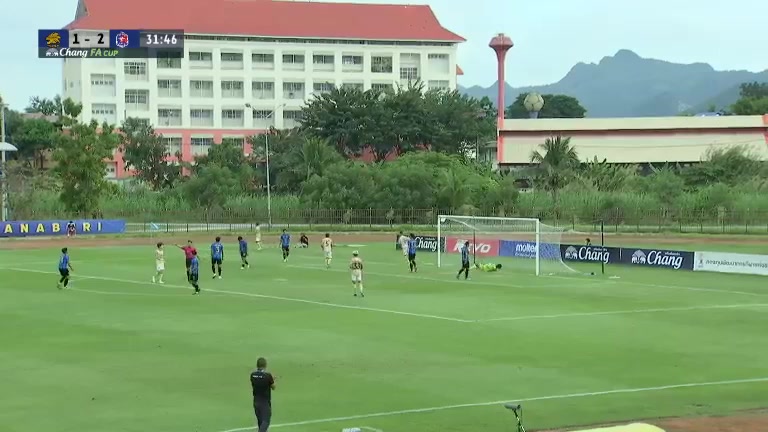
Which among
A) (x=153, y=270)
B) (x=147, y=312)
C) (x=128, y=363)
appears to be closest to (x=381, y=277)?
(x=153, y=270)

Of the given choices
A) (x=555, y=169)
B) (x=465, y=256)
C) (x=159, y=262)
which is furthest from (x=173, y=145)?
(x=465, y=256)

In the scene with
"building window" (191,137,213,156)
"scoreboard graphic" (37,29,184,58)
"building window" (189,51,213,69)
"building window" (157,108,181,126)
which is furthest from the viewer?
"building window" (191,137,213,156)

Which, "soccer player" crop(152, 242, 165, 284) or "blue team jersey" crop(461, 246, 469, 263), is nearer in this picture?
"soccer player" crop(152, 242, 165, 284)

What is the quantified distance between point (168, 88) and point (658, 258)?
291 feet

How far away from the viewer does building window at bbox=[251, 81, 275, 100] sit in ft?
444

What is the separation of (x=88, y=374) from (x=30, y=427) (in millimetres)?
5346

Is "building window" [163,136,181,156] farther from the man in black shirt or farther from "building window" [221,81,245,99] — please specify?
the man in black shirt

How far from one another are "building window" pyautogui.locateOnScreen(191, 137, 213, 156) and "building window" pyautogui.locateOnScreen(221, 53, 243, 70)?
9.37 meters

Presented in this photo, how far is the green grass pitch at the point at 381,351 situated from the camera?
70.0ft

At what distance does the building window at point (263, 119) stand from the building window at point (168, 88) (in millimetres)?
9887

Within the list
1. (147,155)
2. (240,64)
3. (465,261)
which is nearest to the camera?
(465,261)

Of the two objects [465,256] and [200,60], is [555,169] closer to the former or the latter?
[465,256]

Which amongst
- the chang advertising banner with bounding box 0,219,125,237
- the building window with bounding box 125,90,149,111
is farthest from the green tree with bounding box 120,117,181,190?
the chang advertising banner with bounding box 0,219,125,237

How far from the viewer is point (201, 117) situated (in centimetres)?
13538
